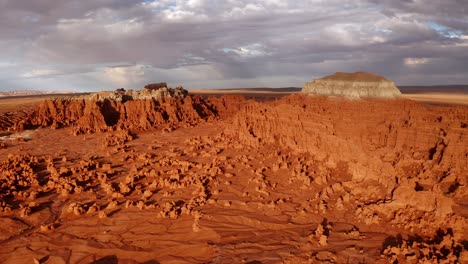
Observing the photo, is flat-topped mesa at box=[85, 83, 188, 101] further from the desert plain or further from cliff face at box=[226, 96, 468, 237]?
cliff face at box=[226, 96, 468, 237]

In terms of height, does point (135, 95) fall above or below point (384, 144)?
above

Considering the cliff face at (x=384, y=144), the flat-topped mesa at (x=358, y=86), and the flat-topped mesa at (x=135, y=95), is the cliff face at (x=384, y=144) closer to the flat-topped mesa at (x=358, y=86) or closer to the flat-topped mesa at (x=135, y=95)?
the flat-topped mesa at (x=358, y=86)

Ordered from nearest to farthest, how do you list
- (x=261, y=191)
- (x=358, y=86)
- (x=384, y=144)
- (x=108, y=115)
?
(x=261, y=191)
(x=384, y=144)
(x=358, y=86)
(x=108, y=115)

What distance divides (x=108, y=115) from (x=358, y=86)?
1008 cm

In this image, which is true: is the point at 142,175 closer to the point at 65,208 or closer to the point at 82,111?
the point at 65,208

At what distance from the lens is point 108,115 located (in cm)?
1399

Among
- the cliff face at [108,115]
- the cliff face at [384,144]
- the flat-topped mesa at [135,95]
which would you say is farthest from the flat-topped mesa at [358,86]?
the flat-topped mesa at [135,95]

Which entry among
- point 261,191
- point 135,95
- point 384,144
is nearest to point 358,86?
point 384,144

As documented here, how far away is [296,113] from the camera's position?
9.33m

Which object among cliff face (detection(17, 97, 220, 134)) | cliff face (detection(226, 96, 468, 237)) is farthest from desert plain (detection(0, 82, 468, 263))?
cliff face (detection(17, 97, 220, 134))

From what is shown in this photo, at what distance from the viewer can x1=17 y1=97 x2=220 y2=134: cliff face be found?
43.3 ft

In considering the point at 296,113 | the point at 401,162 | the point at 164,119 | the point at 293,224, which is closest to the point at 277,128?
the point at 296,113

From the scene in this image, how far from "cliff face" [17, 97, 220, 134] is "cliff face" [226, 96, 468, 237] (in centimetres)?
503

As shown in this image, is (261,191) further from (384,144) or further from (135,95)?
(135,95)
